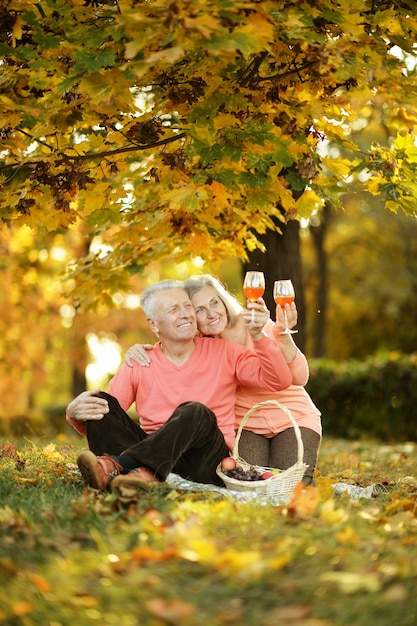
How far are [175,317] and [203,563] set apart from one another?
8.03ft

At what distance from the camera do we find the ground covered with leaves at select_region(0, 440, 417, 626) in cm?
294

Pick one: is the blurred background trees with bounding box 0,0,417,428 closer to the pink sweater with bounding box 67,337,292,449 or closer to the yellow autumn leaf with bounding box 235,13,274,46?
the yellow autumn leaf with bounding box 235,13,274,46

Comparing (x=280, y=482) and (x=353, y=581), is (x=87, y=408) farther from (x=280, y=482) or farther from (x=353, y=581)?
(x=353, y=581)

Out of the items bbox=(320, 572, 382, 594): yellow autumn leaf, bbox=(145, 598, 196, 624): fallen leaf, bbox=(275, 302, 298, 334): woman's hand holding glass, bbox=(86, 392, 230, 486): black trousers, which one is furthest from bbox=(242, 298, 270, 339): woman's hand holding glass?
bbox=(145, 598, 196, 624): fallen leaf

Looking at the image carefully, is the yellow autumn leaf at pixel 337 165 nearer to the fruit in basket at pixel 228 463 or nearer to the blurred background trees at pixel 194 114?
the blurred background trees at pixel 194 114

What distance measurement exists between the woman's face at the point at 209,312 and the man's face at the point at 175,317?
0.20m

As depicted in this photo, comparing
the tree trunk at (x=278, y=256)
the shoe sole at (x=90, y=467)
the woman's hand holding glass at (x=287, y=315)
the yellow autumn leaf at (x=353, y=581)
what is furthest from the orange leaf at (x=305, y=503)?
the tree trunk at (x=278, y=256)

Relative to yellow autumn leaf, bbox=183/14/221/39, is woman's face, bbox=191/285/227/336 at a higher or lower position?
lower

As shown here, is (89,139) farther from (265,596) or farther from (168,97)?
(265,596)

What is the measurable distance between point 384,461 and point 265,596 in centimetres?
595

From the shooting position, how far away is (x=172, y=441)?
15.9ft

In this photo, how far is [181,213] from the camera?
656 cm

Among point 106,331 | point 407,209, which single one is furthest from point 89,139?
point 106,331

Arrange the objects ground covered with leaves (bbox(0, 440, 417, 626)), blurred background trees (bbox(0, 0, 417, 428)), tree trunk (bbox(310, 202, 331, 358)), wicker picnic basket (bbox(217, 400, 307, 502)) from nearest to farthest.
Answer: ground covered with leaves (bbox(0, 440, 417, 626)) < blurred background trees (bbox(0, 0, 417, 428)) < wicker picnic basket (bbox(217, 400, 307, 502)) < tree trunk (bbox(310, 202, 331, 358))
